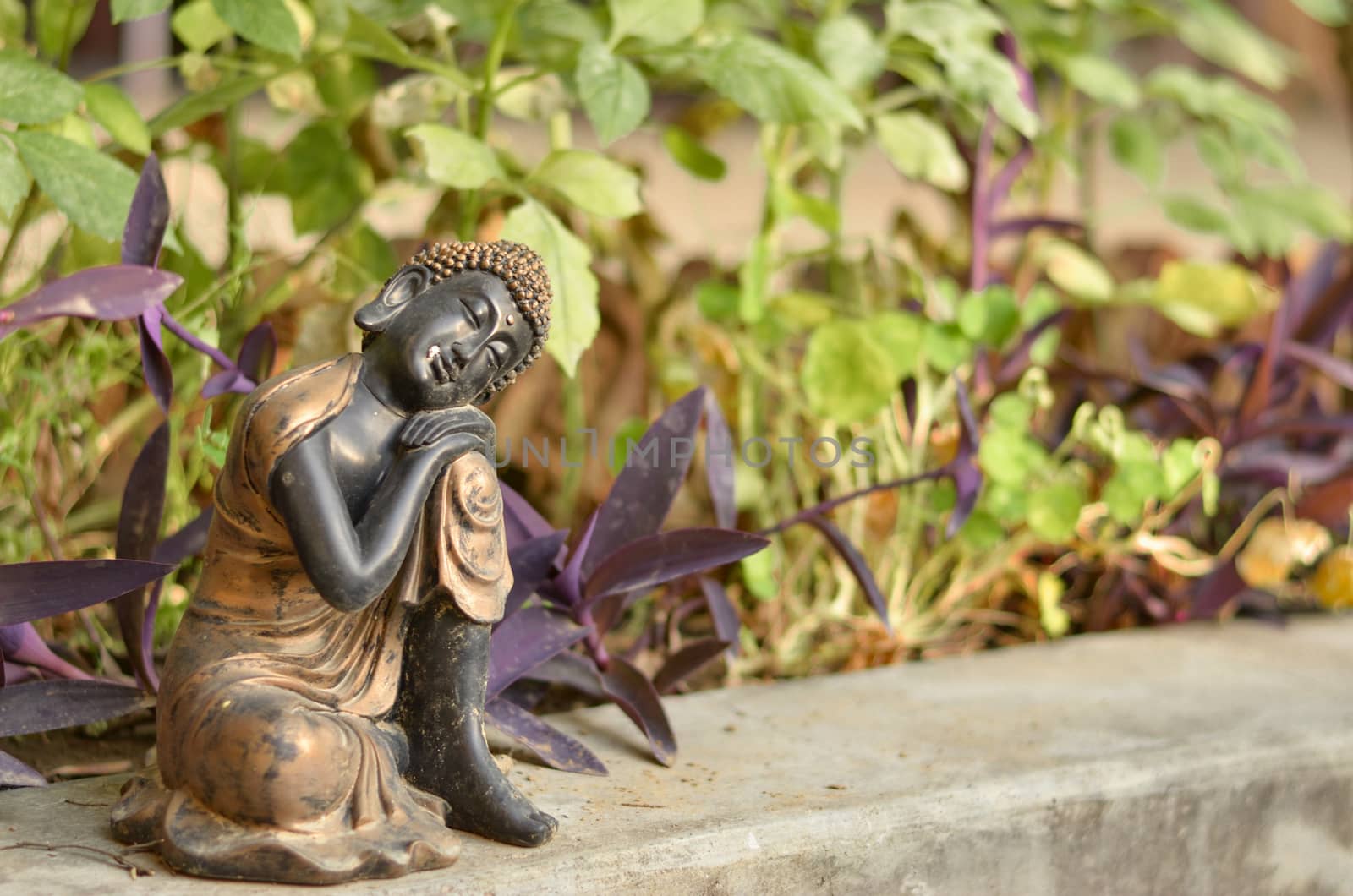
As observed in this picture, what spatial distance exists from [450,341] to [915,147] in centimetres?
76

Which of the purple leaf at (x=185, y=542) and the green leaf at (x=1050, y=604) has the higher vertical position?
the purple leaf at (x=185, y=542)

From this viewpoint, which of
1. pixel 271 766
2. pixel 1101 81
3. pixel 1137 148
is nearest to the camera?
pixel 271 766

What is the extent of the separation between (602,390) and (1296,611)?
89 cm

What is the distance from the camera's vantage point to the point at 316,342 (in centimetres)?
135

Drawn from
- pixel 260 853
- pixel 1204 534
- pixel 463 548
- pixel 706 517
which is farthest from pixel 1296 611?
pixel 260 853

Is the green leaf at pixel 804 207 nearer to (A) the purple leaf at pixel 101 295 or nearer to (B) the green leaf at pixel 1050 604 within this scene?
(B) the green leaf at pixel 1050 604

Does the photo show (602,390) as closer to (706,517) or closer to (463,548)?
(706,517)

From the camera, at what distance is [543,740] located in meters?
1.05

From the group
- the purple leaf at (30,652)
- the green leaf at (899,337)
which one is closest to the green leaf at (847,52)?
the green leaf at (899,337)

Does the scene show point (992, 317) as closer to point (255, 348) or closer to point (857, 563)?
point (857, 563)

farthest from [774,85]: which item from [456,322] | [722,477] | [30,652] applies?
[30,652]

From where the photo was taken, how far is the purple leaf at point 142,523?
3.47ft

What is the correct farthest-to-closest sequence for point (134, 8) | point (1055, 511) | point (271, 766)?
1. point (1055, 511)
2. point (134, 8)
3. point (271, 766)

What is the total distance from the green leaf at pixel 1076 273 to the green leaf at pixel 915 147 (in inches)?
9.5
